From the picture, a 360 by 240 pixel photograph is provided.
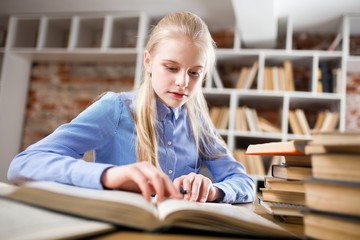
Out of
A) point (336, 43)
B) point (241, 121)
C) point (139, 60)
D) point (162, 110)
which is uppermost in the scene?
point (336, 43)

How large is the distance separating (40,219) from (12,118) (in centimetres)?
420

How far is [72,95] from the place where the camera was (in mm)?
4273

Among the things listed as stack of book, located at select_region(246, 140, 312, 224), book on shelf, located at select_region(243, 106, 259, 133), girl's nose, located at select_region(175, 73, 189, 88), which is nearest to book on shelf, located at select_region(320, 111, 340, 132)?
book on shelf, located at select_region(243, 106, 259, 133)

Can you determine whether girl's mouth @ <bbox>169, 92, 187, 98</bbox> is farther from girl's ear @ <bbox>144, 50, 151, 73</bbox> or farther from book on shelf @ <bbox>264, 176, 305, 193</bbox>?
book on shelf @ <bbox>264, 176, 305, 193</bbox>

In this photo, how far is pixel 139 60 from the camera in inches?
142

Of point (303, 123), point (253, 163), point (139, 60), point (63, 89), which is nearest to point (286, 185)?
point (253, 163)

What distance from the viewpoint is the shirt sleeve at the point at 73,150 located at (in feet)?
2.33

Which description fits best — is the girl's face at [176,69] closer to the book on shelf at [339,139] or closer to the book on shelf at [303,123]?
the book on shelf at [339,139]

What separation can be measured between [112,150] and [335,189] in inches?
32.9

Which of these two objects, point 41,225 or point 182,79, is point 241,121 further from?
point 41,225

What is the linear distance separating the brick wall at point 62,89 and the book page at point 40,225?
3759 millimetres

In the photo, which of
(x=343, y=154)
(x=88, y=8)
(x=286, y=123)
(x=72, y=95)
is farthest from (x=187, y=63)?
(x=72, y=95)

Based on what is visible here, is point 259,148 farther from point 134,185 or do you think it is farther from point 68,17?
point 68,17

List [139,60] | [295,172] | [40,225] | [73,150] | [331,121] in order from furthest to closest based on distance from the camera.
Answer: [139,60], [331,121], [73,150], [295,172], [40,225]
